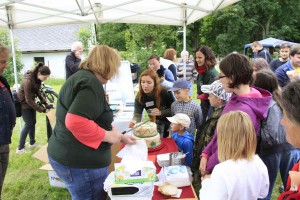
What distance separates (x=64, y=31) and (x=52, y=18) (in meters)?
24.6

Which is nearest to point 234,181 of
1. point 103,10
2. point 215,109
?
point 215,109

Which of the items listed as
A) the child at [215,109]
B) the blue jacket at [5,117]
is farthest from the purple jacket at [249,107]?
the blue jacket at [5,117]

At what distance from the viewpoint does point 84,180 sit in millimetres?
1692

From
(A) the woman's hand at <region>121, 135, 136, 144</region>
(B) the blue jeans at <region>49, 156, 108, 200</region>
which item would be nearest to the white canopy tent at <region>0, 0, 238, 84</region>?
(A) the woman's hand at <region>121, 135, 136, 144</region>

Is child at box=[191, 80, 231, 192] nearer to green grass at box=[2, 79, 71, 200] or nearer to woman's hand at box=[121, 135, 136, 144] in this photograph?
woman's hand at box=[121, 135, 136, 144]

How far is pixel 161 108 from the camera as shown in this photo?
325 centimetres

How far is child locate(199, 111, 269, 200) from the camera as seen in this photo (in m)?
1.44

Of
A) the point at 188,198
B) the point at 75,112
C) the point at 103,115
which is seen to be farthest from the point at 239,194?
the point at 75,112

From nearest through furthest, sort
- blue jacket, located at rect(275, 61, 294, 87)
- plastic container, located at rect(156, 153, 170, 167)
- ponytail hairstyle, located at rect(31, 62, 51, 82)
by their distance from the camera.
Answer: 1. plastic container, located at rect(156, 153, 170, 167)
2. blue jacket, located at rect(275, 61, 294, 87)
3. ponytail hairstyle, located at rect(31, 62, 51, 82)

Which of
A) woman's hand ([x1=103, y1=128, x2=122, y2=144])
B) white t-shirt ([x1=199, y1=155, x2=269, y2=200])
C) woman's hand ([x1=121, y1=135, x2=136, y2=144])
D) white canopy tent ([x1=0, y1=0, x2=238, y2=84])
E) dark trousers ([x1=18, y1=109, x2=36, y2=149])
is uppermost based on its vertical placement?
white canopy tent ([x1=0, y1=0, x2=238, y2=84])

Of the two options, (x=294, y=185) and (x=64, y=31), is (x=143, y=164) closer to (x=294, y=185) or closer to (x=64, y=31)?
(x=294, y=185)

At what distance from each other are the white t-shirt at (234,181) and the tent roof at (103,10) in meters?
2.96

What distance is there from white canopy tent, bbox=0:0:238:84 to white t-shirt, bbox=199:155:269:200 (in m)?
2.94

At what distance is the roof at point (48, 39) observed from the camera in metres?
25.3
